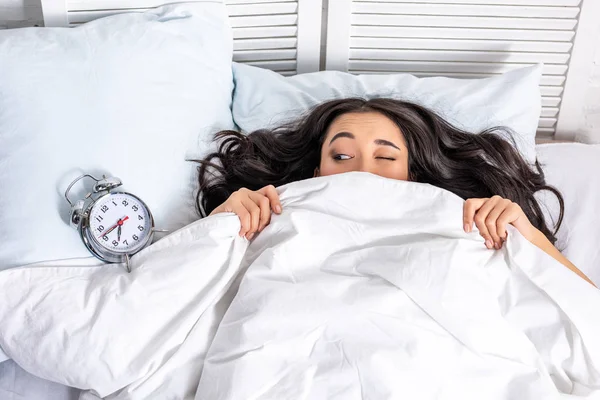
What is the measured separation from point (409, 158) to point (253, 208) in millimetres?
408

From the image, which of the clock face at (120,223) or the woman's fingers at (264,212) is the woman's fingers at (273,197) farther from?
the clock face at (120,223)

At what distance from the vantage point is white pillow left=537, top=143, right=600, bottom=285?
1438mm

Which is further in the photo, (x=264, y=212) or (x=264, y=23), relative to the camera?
(x=264, y=23)

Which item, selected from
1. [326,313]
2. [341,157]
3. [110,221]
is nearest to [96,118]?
[110,221]

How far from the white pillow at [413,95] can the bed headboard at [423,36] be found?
133 millimetres

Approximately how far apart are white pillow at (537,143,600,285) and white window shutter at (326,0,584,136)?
0.94ft

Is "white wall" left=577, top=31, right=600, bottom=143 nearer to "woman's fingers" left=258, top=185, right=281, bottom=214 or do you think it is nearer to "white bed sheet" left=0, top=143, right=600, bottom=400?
"white bed sheet" left=0, top=143, right=600, bottom=400

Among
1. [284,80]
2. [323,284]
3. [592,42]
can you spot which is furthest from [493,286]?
[592,42]

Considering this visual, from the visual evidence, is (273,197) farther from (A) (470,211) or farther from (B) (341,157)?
(A) (470,211)

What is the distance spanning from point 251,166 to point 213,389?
62cm

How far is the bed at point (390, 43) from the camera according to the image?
5.32 feet

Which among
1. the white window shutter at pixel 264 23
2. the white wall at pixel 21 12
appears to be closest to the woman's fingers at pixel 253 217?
the white window shutter at pixel 264 23

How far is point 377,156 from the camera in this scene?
134cm

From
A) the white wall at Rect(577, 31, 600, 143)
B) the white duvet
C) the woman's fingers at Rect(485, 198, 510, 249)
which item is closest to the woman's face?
the white duvet
